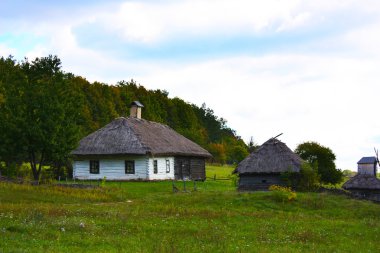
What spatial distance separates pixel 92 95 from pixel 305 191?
5743 centimetres

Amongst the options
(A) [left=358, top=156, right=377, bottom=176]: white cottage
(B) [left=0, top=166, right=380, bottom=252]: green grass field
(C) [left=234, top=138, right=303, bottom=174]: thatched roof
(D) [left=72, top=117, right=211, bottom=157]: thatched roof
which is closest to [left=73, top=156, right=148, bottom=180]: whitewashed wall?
(D) [left=72, top=117, right=211, bottom=157]: thatched roof

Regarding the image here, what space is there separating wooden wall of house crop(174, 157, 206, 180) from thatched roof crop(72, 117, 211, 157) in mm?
1099

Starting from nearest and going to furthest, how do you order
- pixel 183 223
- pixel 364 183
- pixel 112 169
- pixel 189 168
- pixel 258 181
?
pixel 183 223 < pixel 258 181 < pixel 364 183 < pixel 112 169 < pixel 189 168

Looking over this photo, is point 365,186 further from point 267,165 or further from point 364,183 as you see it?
point 267,165

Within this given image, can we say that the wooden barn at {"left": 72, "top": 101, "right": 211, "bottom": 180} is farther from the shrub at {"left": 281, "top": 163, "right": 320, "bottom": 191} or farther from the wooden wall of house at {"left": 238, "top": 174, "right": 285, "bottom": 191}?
the shrub at {"left": 281, "top": 163, "right": 320, "bottom": 191}

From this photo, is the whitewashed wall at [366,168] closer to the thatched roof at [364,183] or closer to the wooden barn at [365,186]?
the wooden barn at [365,186]

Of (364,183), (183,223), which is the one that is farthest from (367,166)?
(183,223)

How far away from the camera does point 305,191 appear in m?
37.6

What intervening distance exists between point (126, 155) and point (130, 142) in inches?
53.2

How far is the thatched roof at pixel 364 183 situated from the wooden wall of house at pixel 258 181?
11721 millimetres

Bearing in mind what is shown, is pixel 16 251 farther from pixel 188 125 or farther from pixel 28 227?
pixel 188 125

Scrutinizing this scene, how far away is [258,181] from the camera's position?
41188mm

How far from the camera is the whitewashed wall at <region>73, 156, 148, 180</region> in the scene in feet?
161

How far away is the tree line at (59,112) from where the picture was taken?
128ft
